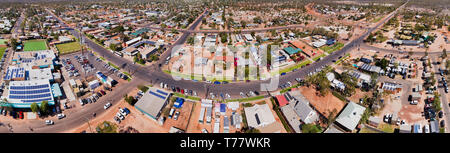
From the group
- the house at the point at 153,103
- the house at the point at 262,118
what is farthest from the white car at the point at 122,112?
the house at the point at 262,118

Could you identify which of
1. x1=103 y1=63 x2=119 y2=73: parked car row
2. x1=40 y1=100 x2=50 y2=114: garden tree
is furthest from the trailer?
x1=103 y1=63 x2=119 y2=73: parked car row

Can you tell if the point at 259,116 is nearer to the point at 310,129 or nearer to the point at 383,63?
the point at 310,129

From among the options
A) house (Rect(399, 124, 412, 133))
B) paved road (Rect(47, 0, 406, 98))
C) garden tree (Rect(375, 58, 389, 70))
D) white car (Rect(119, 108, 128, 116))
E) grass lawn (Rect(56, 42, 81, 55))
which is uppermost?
grass lawn (Rect(56, 42, 81, 55))

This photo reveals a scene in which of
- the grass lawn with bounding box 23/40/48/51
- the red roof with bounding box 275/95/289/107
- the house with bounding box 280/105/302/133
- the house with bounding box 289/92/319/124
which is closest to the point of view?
the house with bounding box 280/105/302/133

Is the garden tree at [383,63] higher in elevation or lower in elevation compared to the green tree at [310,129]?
higher

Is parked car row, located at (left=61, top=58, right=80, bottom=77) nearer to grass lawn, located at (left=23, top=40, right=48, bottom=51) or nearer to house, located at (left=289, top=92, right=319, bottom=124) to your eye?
grass lawn, located at (left=23, top=40, right=48, bottom=51)

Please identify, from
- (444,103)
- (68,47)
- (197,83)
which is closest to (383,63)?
(444,103)

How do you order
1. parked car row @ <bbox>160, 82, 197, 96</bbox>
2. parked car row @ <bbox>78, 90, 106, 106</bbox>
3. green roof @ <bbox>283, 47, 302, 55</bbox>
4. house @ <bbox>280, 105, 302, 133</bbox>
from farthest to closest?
green roof @ <bbox>283, 47, 302, 55</bbox> → parked car row @ <bbox>160, 82, 197, 96</bbox> → parked car row @ <bbox>78, 90, 106, 106</bbox> → house @ <bbox>280, 105, 302, 133</bbox>

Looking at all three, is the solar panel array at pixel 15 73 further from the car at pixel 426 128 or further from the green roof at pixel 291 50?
the car at pixel 426 128
